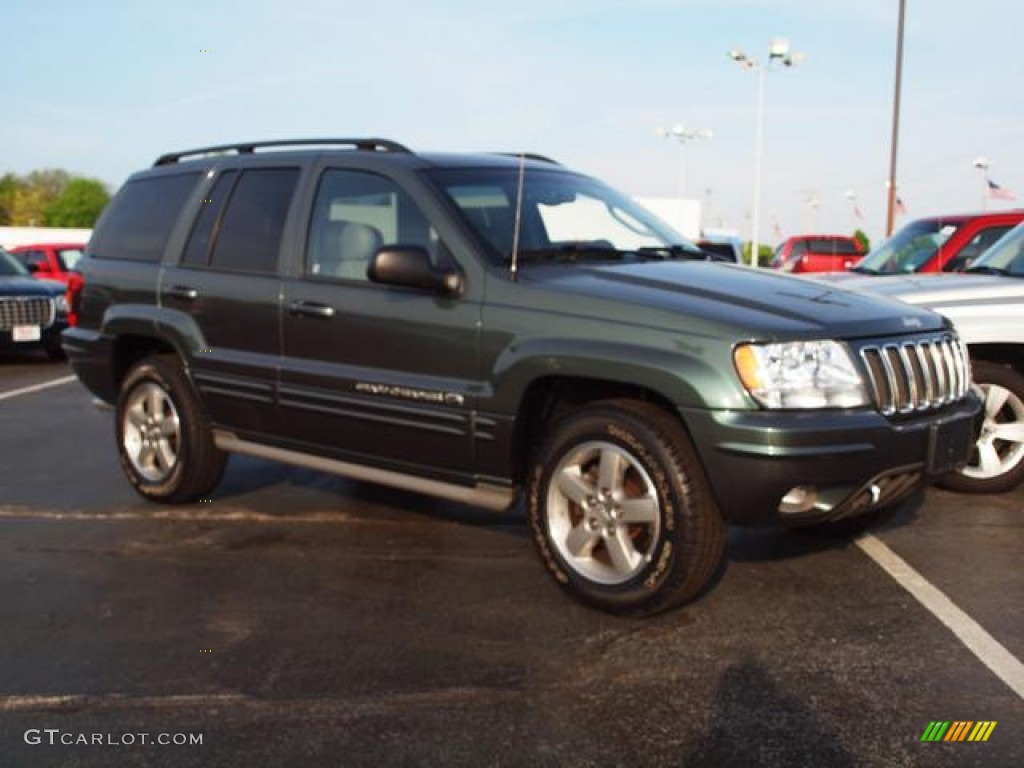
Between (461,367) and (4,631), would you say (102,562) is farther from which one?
(461,367)

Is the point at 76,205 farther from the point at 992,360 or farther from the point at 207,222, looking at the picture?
the point at 992,360

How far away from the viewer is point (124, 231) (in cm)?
618

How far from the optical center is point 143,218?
608cm

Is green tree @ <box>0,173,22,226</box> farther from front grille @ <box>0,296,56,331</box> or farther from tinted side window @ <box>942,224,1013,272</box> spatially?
tinted side window @ <box>942,224,1013,272</box>

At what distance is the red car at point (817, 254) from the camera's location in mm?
21547

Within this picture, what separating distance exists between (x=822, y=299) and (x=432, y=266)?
1.54 metres

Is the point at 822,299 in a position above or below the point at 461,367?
above

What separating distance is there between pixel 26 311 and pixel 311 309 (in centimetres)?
959

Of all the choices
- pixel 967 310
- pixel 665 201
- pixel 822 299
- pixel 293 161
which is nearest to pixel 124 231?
pixel 293 161

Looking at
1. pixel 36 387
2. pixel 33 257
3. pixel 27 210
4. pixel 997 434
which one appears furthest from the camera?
pixel 27 210

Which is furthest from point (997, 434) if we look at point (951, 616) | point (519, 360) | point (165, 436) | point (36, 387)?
point (36, 387)

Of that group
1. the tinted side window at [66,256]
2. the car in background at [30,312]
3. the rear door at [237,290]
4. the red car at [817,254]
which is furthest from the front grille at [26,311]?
the red car at [817,254]

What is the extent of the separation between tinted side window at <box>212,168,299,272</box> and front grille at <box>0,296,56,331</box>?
28.5 feet

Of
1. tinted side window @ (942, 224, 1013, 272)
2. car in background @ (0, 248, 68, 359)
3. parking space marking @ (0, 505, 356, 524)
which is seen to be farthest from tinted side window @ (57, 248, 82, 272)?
tinted side window @ (942, 224, 1013, 272)
